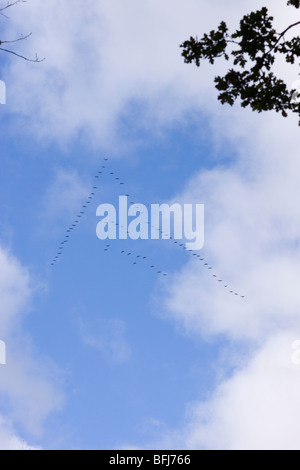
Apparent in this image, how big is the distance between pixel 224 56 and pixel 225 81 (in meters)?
0.45

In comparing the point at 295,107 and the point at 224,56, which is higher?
the point at 224,56
